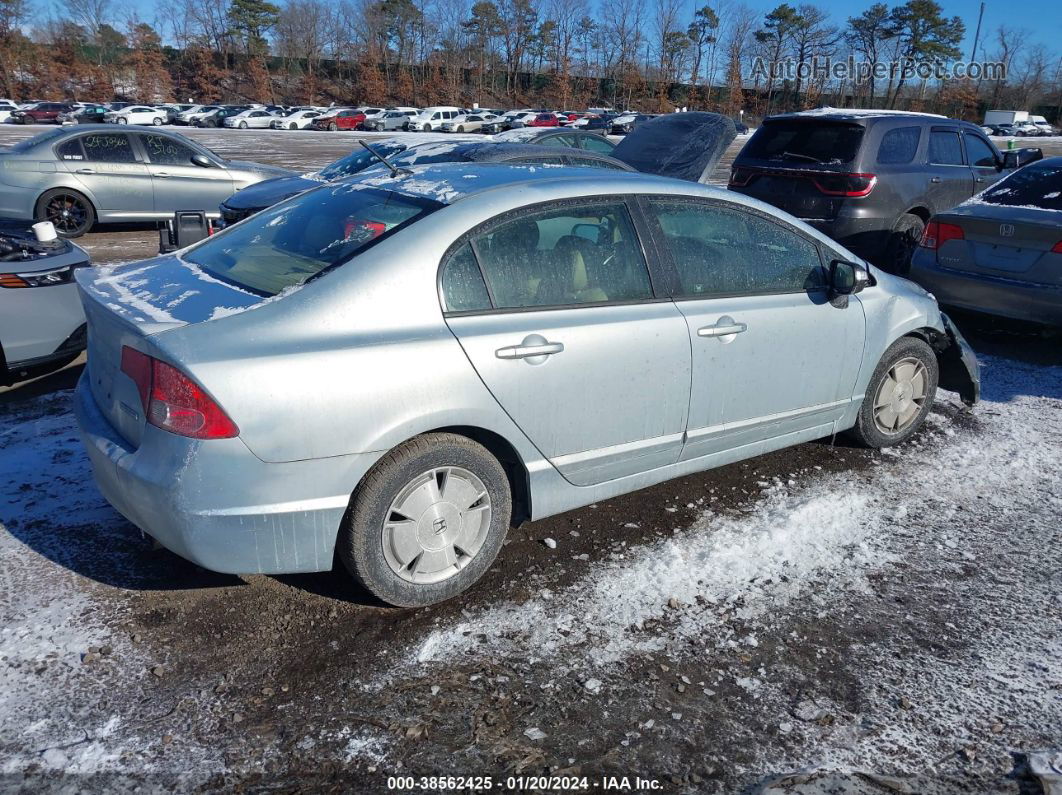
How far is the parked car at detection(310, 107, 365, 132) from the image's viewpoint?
54844 mm

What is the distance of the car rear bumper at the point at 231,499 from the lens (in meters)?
2.69

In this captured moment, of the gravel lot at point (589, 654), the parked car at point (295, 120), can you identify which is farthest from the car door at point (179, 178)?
the parked car at point (295, 120)

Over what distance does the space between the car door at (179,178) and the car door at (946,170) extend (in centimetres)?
888

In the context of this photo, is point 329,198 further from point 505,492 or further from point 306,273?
point 505,492

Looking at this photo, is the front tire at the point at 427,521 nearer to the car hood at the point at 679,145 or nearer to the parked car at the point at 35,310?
the parked car at the point at 35,310

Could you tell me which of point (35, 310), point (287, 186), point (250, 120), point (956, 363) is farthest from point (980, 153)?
point (250, 120)

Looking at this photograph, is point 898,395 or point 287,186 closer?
point 898,395

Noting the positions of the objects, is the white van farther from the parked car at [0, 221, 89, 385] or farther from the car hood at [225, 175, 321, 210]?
the parked car at [0, 221, 89, 385]

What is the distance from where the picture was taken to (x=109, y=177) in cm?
1103

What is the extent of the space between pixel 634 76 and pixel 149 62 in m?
45.4

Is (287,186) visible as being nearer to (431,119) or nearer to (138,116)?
(138,116)

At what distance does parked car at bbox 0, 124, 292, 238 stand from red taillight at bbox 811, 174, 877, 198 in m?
7.11

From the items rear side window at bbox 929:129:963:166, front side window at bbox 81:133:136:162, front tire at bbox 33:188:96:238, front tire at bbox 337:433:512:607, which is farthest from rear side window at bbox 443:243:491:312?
front side window at bbox 81:133:136:162

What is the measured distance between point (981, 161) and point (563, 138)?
527 cm
